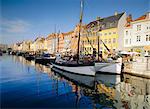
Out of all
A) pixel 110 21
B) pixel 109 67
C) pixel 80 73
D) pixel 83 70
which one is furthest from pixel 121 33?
pixel 83 70

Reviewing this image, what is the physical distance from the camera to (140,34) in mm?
37375

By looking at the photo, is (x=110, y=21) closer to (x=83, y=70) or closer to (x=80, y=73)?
(x=80, y=73)

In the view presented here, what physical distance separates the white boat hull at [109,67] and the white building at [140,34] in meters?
9.93

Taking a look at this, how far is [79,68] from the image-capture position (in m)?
27.1

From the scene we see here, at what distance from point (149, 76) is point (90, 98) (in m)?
11.2

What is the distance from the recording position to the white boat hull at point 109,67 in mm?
28303

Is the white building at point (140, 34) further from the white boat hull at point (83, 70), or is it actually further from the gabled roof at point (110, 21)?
the white boat hull at point (83, 70)

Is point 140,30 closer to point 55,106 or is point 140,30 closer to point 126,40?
point 126,40

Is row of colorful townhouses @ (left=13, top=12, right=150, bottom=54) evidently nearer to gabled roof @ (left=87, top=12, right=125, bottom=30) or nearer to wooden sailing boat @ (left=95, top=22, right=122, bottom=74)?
gabled roof @ (left=87, top=12, right=125, bottom=30)

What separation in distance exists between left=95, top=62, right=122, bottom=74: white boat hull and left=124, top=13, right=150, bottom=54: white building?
32.6 feet

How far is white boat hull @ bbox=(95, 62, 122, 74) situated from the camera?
1114 inches

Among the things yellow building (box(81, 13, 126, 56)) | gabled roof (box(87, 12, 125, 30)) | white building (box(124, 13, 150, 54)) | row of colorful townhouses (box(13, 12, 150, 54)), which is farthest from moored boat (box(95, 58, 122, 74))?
gabled roof (box(87, 12, 125, 30))

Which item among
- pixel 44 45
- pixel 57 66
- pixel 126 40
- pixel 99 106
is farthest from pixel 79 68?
pixel 44 45

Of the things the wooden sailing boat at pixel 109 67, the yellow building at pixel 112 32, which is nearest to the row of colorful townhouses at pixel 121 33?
the yellow building at pixel 112 32
